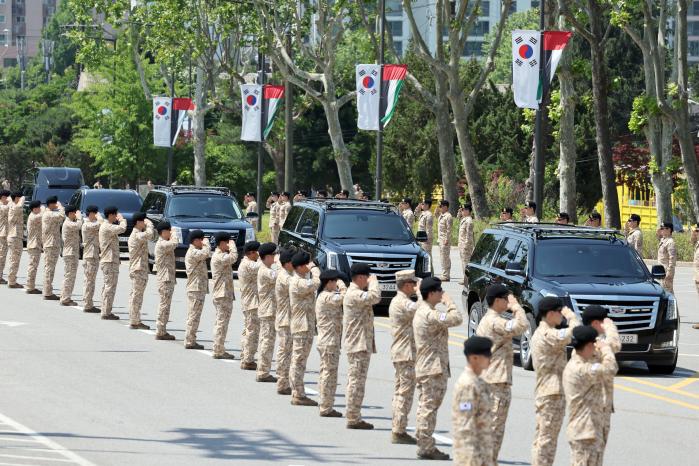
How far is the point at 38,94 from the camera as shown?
108125mm

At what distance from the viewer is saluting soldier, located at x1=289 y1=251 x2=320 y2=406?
53.2 ft

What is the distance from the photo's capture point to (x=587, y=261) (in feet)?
65.2

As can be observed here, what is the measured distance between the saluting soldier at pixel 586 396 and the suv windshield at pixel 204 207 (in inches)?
906

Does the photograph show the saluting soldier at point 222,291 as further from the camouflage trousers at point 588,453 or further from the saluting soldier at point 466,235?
the saluting soldier at point 466,235

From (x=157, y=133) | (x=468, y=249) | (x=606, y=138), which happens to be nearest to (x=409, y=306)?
(x=468, y=249)

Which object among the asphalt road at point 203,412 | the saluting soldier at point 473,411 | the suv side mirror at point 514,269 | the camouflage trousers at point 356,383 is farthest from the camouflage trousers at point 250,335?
the saluting soldier at point 473,411

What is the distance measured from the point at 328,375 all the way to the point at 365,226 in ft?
38.1

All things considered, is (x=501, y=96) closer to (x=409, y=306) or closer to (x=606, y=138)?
(x=606, y=138)

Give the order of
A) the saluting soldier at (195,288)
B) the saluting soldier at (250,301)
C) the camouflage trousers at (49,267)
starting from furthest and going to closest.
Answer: the camouflage trousers at (49,267) → the saluting soldier at (195,288) → the saluting soldier at (250,301)

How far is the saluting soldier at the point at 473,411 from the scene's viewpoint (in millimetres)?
10055

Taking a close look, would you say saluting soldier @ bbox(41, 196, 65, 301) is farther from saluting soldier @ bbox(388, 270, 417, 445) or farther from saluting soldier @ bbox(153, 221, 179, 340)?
saluting soldier @ bbox(388, 270, 417, 445)

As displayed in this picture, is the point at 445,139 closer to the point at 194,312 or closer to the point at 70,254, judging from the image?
the point at 70,254

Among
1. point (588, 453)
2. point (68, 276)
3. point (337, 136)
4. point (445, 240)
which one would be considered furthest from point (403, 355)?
point (337, 136)

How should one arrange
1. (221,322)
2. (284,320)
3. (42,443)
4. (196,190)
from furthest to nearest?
(196,190)
(221,322)
(284,320)
(42,443)
